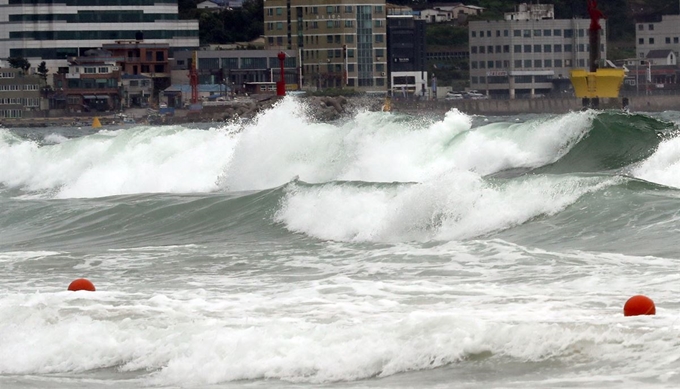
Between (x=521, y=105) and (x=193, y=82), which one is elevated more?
(x=193, y=82)

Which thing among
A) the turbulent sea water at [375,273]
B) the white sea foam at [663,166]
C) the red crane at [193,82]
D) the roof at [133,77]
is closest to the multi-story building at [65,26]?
the roof at [133,77]

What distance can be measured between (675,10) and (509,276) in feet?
395

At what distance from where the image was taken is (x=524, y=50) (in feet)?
382

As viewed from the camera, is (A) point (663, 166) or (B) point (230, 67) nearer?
(A) point (663, 166)

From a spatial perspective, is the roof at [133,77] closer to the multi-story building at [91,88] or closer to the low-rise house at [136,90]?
the low-rise house at [136,90]

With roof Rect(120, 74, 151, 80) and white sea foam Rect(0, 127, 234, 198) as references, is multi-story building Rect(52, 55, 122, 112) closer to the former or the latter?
roof Rect(120, 74, 151, 80)

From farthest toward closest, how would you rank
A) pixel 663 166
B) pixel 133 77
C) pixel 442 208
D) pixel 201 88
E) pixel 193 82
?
1. pixel 201 88
2. pixel 133 77
3. pixel 193 82
4. pixel 663 166
5. pixel 442 208

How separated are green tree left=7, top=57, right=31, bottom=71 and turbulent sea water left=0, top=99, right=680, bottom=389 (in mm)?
81974

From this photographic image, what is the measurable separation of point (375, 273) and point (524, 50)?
104 metres

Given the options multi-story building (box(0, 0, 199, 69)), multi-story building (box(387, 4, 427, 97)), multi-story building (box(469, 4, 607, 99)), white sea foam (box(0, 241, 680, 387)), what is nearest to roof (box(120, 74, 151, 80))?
multi-story building (box(0, 0, 199, 69))

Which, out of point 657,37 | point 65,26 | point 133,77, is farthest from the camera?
point 657,37

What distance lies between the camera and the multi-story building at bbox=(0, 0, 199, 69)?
110938 millimetres

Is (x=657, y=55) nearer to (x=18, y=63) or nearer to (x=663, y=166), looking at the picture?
(x=18, y=63)

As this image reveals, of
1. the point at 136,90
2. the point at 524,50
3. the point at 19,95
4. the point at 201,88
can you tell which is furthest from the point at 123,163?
the point at 524,50
